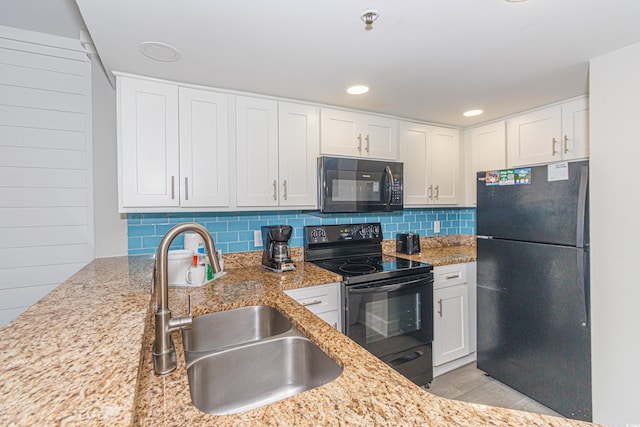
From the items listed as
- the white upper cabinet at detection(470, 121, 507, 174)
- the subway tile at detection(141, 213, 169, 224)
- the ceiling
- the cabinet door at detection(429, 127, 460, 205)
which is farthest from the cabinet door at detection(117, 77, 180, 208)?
the white upper cabinet at detection(470, 121, 507, 174)

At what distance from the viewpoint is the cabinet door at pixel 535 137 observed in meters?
2.36

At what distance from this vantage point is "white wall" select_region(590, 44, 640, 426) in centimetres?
155

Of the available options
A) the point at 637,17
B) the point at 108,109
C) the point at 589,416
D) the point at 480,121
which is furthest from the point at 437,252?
the point at 108,109

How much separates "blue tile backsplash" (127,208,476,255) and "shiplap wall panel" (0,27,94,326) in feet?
1.06

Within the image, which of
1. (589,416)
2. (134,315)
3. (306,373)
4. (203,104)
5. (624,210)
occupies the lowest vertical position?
(589,416)

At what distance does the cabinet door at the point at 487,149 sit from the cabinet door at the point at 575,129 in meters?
0.49

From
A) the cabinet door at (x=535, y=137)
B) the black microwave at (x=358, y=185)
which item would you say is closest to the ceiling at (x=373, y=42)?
the cabinet door at (x=535, y=137)

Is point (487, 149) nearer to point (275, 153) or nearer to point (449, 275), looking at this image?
point (449, 275)

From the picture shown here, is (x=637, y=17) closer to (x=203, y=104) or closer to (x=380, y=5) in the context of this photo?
(x=380, y=5)

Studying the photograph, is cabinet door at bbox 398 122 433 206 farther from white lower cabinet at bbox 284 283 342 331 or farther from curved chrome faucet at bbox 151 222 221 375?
curved chrome faucet at bbox 151 222 221 375

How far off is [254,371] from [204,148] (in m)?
1.43

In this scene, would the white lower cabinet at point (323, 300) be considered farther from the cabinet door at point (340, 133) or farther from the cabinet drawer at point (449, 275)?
the cabinet door at point (340, 133)

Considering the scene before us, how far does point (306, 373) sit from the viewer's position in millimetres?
1158

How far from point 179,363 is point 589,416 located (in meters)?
2.33
